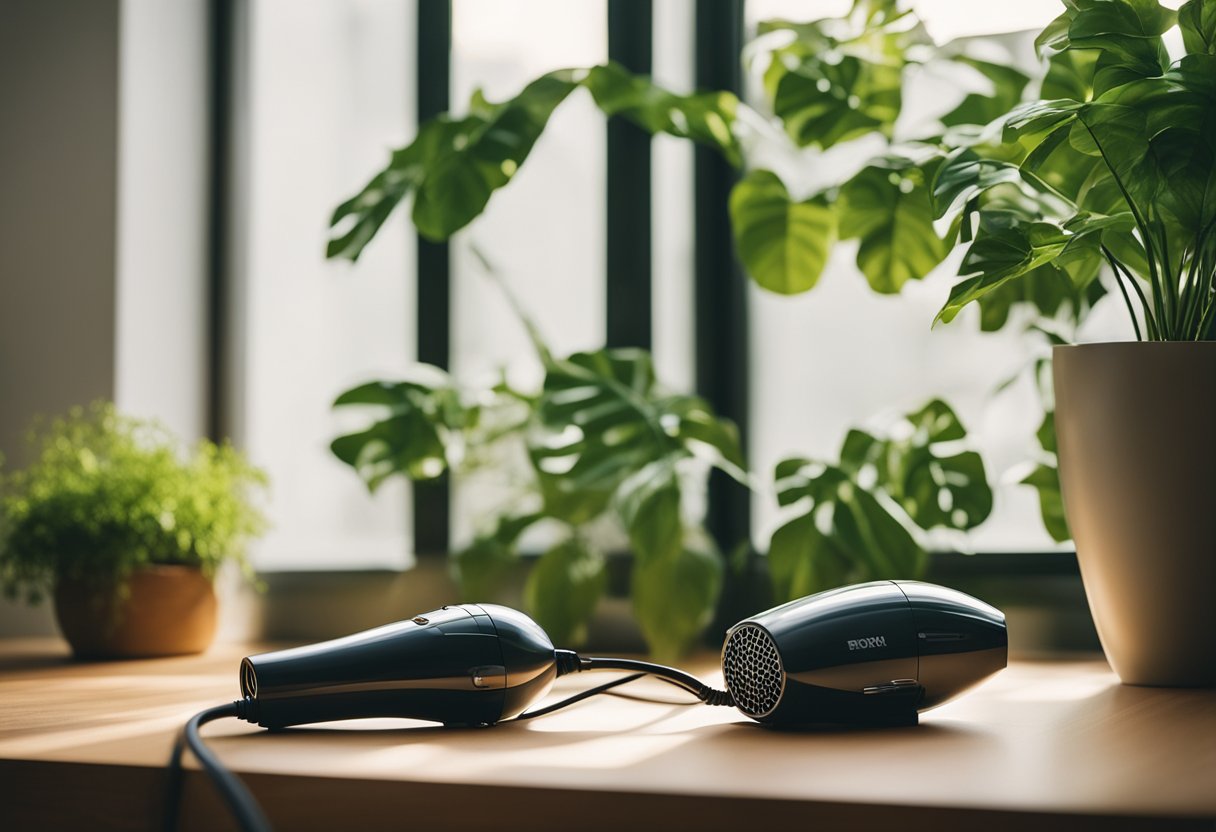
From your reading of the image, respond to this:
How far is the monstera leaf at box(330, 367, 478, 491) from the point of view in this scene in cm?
145

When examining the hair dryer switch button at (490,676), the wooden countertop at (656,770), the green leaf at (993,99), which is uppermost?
the green leaf at (993,99)

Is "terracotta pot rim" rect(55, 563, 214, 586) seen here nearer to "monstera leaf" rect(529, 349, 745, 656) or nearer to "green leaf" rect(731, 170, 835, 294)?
"monstera leaf" rect(529, 349, 745, 656)

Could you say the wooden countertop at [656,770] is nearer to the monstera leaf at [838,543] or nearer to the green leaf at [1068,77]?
the monstera leaf at [838,543]

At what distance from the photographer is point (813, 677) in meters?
0.75

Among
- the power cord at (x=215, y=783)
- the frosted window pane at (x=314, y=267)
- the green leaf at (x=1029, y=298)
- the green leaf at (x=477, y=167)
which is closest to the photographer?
the power cord at (x=215, y=783)

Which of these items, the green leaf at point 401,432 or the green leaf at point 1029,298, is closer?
the green leaf at point 1029,298

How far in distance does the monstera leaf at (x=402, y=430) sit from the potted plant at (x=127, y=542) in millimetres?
191

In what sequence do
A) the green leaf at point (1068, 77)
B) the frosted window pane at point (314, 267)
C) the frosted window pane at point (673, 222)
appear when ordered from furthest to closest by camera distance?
the frosted window pane at point (314, 267)
the frosted window pane at point (673, 222)
the green leaf at point (1068, 77)

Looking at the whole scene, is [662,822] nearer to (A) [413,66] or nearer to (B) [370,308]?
(B) [370,308]

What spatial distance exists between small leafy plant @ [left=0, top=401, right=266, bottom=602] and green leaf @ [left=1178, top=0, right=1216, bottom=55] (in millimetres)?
1157

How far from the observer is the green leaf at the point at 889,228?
117cm

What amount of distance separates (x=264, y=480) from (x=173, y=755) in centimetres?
93

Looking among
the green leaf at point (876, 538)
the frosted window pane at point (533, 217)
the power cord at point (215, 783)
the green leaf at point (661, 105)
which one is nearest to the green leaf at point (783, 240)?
the green leaf at point (661, 105)

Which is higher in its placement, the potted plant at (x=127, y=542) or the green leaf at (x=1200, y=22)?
the green leaf at (x=1200, y=22)
